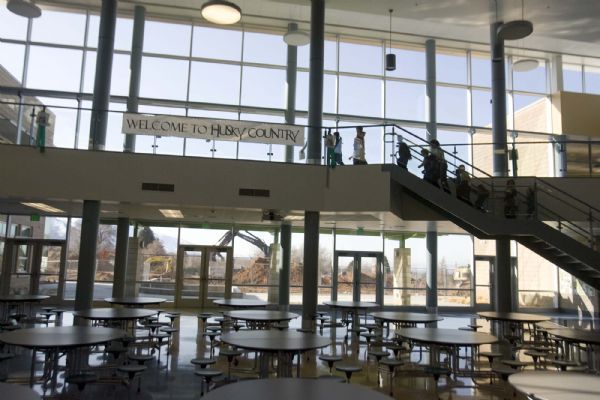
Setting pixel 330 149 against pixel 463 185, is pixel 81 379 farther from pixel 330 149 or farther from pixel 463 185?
pixel 463 185

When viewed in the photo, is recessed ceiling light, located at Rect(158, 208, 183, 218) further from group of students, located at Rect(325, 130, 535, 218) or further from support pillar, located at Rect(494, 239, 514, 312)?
support pillar, located at Rect(494, 239, 514, 312)

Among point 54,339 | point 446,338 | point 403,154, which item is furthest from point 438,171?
point 54,339

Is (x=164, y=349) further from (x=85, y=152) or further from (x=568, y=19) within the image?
(x=568, y=19)

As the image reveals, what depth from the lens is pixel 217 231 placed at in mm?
18422

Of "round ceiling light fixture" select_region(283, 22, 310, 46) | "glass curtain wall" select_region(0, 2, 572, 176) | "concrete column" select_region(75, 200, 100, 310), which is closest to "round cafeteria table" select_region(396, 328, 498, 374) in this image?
"concrete column" select_region(75, 200, 100, 310)

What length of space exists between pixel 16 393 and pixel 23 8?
13737mm

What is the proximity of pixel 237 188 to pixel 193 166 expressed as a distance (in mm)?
1188

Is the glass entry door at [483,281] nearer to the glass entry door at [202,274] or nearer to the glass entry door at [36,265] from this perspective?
the glass entry door at [202,274]

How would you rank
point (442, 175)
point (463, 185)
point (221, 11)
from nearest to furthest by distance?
point (221, 11) → point (442, 175) → point (463, 185)

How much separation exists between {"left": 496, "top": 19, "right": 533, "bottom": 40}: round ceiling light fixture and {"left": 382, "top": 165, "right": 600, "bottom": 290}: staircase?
3.81m

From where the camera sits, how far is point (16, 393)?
3543mm

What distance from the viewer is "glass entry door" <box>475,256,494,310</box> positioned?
19719 mm

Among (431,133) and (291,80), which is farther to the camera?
(431,133)

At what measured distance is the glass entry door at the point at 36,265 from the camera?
55.5 ft
